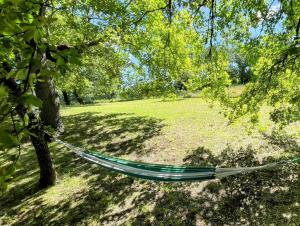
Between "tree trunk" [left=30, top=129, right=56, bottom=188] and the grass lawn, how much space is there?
20cm

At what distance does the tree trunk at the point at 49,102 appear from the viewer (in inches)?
369

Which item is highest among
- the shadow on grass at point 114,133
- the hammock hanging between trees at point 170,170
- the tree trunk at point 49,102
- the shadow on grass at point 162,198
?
the tree trunk at point 49,102

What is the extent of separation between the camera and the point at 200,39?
6.82m

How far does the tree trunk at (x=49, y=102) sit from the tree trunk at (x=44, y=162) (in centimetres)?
301

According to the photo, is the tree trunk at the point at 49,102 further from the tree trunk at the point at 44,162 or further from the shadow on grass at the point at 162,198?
the tree trunk at the point at 44,162

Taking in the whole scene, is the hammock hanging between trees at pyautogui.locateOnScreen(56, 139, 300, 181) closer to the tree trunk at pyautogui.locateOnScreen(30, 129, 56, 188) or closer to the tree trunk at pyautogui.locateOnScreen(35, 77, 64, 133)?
the tree trunk at pyautogui.locateOnScreen(30, 129, 56, 188)

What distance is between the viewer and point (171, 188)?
5.84 meters

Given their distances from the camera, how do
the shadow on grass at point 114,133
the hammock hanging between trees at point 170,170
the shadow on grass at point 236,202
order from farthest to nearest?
the shadow on grass at point 114,133 < the shadow on grass at point 236,202 < the hammock hanging between trees at point 170,170

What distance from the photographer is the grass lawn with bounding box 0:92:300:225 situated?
16.1ft

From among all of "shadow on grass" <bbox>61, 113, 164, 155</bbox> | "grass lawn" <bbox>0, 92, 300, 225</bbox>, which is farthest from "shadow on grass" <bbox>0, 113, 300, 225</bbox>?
"shadow on grass" <bbox>61, 113, 164, 155</bbox>

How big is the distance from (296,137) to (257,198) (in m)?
2.94

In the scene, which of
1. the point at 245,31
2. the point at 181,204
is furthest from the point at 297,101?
the point at 181,204

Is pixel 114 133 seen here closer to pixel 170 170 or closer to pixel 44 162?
pixel 44 162

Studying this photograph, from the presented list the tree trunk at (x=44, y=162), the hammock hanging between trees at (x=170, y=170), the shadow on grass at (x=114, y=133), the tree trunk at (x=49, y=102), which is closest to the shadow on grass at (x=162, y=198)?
the tree trunk at (x=44, y=162)
